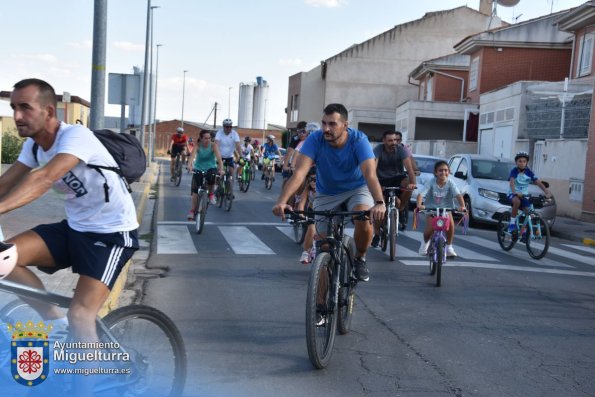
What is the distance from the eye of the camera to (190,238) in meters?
11.9

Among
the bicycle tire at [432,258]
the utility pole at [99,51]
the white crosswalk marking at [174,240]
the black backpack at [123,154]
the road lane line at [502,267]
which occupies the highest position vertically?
the utility pole at [99,51]

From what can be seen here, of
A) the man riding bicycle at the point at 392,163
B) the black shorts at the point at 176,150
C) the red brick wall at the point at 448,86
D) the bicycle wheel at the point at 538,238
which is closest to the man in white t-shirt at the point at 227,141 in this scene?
the man riding bicycle at the point at 392,163

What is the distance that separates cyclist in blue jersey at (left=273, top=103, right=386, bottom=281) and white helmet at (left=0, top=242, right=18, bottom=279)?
263cm

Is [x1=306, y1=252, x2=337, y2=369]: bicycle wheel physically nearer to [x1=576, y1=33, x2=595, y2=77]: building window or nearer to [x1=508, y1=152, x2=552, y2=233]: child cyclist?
[x1=508, y1=152, x2=552, y2=233]: child cyclist

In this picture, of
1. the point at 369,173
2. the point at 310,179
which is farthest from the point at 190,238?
the point at 369,173

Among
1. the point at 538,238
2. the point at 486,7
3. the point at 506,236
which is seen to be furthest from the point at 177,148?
the point at 486,7

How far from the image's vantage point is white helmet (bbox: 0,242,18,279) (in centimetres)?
318

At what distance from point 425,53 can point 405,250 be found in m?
48.3

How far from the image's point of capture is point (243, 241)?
11688 millimetres

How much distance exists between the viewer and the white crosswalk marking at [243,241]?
422 inches

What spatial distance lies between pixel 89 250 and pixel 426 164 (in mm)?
17136

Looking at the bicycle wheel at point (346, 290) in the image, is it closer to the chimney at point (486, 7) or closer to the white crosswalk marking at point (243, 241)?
the white crosswalk marking at point (243, 241)

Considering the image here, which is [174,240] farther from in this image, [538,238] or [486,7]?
[486,7]

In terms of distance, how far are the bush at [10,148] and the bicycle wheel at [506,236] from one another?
63.2ft
